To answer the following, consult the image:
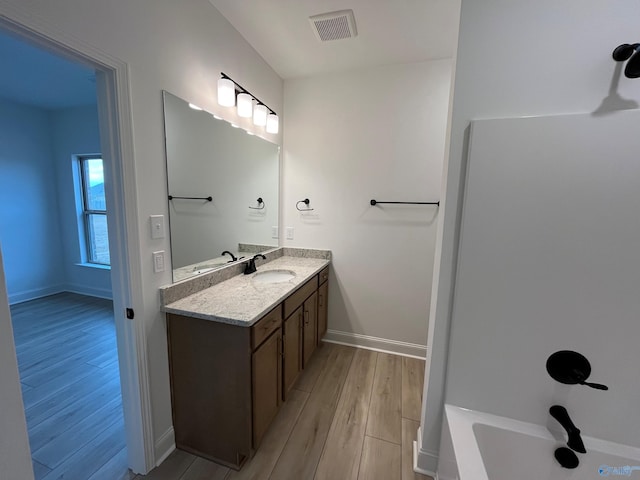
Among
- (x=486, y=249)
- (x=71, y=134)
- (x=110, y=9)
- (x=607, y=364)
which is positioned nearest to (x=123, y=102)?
(x=110, y=9)

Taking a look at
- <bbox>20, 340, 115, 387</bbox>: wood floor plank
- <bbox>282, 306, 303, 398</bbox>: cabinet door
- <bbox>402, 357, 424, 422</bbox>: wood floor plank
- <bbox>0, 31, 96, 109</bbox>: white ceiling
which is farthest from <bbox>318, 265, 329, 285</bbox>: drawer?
<bbox>0, 31, 96, 109</bbox>: white ceiling

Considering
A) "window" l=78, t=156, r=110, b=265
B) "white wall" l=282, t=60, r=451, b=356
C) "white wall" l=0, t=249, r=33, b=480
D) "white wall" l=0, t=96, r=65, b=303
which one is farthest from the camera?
"window" l=78, t=156, r=110, b=265

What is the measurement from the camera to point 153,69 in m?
1.32

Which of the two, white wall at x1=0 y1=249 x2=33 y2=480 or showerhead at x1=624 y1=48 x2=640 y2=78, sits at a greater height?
showerhead at x1=624 y1=48 x2=640 y2=78

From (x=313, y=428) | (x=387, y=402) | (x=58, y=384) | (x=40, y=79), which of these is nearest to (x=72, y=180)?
(x=40, y=79)

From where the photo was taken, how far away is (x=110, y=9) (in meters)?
1.11

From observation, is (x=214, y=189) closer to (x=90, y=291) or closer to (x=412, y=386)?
(x=412, y=386)

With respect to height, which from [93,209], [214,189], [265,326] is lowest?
[265,326]

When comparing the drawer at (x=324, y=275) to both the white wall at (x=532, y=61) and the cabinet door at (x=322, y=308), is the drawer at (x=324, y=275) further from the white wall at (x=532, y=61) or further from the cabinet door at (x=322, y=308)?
the white wall at (x=532, y=61)

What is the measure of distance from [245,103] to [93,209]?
350 cm

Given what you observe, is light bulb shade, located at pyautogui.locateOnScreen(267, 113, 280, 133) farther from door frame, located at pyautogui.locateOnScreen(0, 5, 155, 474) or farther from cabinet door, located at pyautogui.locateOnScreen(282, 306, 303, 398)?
cabinet door, located at pyautogui.locateOnScreen(282, 306, 303, 398)

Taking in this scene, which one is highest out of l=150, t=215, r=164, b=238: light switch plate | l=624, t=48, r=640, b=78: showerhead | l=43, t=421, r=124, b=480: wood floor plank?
l=624, t=48, r=640, b=78: showerhead

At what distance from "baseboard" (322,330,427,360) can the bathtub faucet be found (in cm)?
142

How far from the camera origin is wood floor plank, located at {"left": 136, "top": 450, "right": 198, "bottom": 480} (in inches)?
54.3
